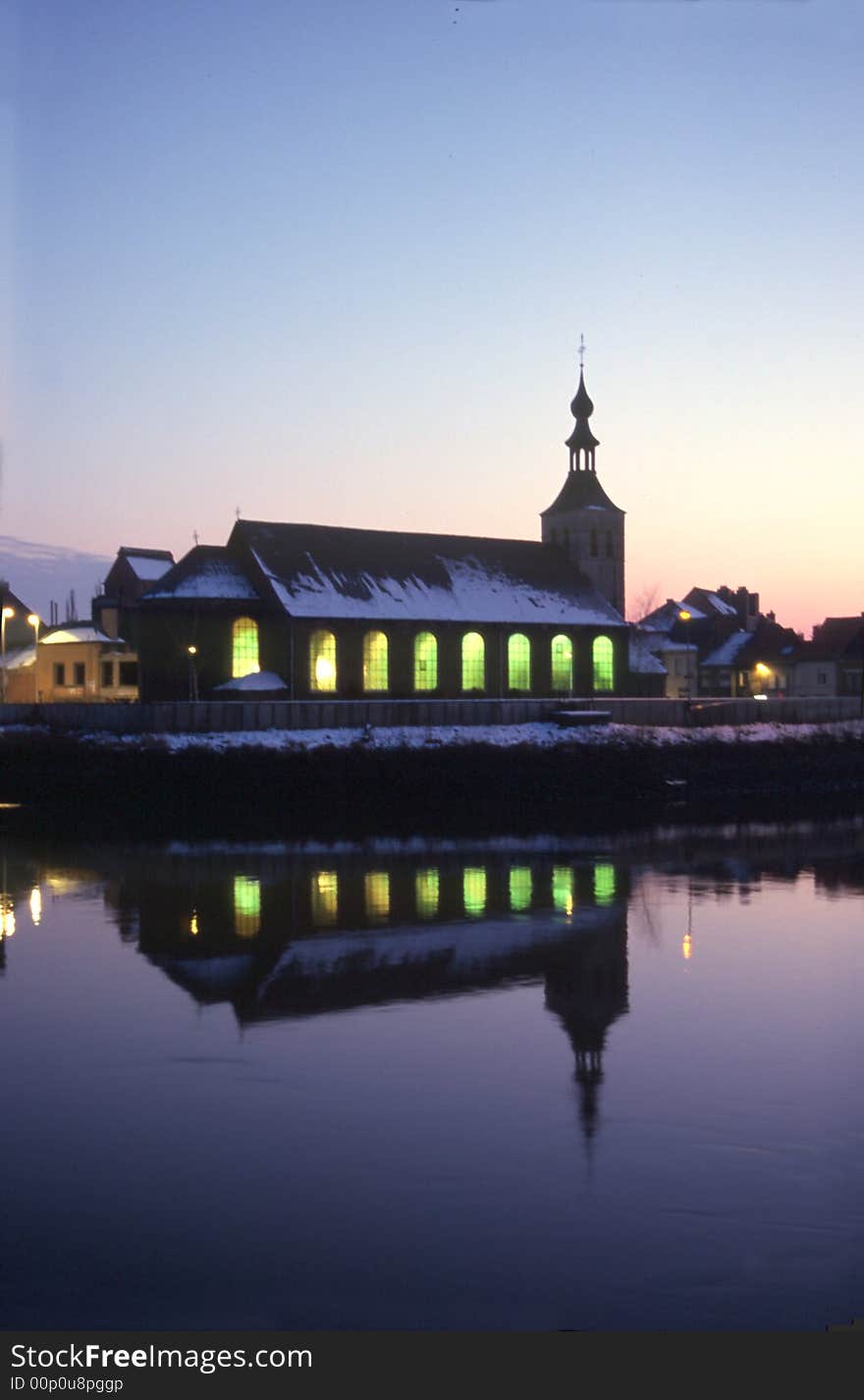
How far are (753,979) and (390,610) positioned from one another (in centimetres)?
4206

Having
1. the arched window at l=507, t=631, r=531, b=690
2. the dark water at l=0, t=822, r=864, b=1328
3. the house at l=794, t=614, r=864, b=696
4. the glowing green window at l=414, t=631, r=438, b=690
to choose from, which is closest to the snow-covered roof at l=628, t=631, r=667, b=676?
the arched window at l=507, t=631, r=531, b=690

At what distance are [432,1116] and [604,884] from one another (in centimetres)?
1639

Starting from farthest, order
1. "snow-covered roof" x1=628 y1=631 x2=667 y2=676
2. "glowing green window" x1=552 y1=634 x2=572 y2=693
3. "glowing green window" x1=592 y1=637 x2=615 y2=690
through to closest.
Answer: "snow-covered roof" x1=628 y1=631 x2=667 y2=676 < "glowing green window" x1=592 y1=637 x2=615 y2=690 < "glowing green window" x1=552 y1=634 x2=572 y2=693

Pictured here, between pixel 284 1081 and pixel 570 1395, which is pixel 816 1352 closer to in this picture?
pixel 570 1395

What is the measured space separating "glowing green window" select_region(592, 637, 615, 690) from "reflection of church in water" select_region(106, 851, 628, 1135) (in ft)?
110

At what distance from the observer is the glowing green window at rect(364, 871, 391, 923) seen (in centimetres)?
2505

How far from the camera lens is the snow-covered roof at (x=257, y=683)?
55656mm

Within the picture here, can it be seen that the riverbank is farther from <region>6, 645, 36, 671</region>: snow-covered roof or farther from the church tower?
<region>6, 645, 36, 671</region>: snow-covered roof

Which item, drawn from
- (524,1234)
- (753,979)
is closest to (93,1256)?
(524,1234)

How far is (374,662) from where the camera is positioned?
195 feet

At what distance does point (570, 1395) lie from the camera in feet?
25.0

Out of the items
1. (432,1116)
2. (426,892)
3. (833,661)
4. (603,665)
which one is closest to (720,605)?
(833,661)

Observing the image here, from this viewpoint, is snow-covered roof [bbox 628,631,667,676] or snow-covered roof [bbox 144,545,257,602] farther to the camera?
snow-covered roof [bbox 628,631,667,676]

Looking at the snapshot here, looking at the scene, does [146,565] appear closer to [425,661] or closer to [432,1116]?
[425,661]
